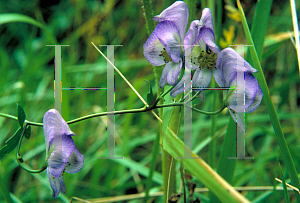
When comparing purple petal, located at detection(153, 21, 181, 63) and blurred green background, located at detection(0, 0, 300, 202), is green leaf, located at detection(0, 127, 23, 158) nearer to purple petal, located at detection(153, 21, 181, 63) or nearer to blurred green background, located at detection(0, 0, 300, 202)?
purple petal, located at detection(153, 21, 181, 63)

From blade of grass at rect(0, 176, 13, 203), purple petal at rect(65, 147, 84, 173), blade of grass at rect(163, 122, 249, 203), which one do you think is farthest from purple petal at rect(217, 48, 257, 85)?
blade of grass at rect(0, 176, 13, 203)

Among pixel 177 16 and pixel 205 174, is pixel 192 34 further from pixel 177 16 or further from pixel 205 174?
pixel 205 174

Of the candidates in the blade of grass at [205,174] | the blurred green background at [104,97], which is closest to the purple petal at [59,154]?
the blade of grass at [205,174]

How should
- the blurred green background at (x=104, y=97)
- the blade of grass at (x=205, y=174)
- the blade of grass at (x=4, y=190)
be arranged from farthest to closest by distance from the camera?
the blurred green background at (x=104, y=97)
the blade of grass at (x=4, y=190)
the blade of grass at (x=205, y=174)

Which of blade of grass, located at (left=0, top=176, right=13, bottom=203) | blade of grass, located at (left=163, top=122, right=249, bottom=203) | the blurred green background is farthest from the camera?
the blurred green background

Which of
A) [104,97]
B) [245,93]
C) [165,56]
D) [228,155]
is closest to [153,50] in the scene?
[165,56]

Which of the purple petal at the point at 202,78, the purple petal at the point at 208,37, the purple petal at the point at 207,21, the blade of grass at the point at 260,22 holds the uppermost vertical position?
the blade of grass at the point at 260,22

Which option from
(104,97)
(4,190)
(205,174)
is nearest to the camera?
(205,174)

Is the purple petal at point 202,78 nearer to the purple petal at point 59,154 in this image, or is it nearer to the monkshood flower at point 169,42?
the monkshood flower at point 169,42
